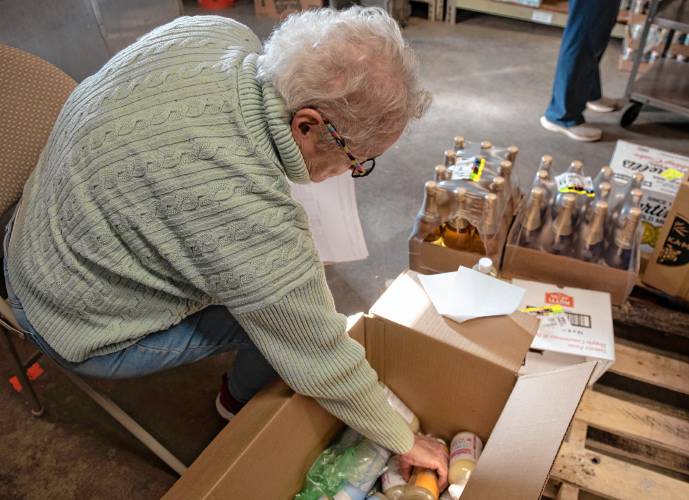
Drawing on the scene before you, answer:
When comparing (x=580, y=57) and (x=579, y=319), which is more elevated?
(x=580, y=57)

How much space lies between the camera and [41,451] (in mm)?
1341

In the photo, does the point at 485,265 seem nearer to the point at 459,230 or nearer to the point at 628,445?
the point at 459,230

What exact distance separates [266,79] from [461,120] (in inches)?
79.5

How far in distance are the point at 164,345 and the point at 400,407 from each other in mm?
484

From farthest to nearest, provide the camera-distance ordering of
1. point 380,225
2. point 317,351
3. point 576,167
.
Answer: point 380,225
point 576,167
point 317,351

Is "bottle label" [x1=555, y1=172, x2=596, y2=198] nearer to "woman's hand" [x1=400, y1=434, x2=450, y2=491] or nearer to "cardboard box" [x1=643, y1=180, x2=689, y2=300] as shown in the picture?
"cardboard box" [x1=643, y1=180, x2=689, y2=300]

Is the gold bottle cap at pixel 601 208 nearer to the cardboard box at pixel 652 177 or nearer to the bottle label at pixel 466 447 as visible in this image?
the cardboard box at pixel 652 177

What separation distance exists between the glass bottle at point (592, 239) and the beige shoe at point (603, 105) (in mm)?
1641

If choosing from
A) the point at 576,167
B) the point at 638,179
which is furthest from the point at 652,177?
the point at 576,167

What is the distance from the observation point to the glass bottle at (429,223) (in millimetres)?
1320

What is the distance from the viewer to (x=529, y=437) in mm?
766

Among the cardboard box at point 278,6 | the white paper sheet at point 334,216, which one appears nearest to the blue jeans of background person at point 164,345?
the white paper sheet at point 334,216

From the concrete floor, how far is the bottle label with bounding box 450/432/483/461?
64cm

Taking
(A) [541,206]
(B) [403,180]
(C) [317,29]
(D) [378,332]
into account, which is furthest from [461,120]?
(C) [317,29]
